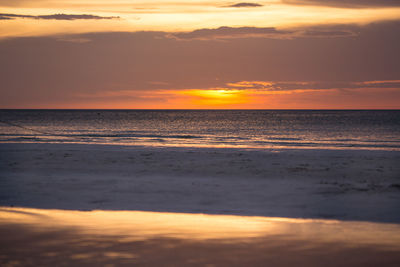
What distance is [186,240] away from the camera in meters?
8.62

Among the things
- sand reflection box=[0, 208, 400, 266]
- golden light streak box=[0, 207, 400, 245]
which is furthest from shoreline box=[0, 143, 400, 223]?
sand reflection box=[0, 208, 400, 266]

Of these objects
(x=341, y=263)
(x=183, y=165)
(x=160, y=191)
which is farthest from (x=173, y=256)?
(x=183, y=165)

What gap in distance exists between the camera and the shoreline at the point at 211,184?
12141 millimetres

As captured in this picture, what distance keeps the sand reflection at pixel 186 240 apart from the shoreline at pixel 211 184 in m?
1.03

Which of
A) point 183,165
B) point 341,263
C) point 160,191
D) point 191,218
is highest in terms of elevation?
point 183,165

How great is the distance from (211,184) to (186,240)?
291 inches

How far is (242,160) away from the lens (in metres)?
23.2

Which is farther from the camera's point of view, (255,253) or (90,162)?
(90,162)

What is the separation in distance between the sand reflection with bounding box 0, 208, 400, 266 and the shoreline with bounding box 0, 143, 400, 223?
1.03m

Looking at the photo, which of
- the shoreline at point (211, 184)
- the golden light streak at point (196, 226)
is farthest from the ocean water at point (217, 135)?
the golden light streak at point (196, 226)

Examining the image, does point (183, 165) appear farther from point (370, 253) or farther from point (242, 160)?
point (370, 253)

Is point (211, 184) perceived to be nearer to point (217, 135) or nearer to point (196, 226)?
point (196, 226)

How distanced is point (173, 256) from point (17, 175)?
40.0ft

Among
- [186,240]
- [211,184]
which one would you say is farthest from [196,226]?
[211,184]
